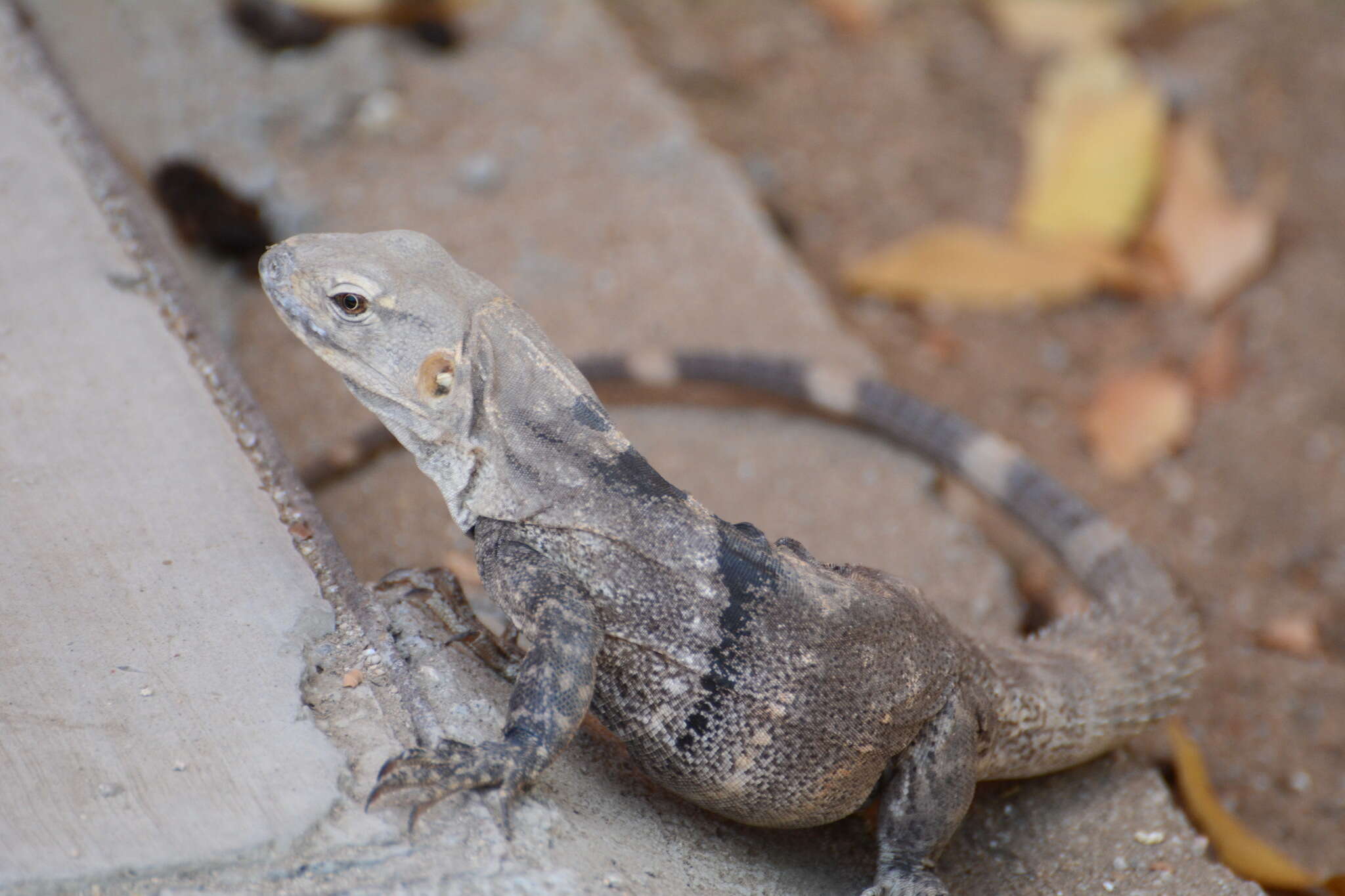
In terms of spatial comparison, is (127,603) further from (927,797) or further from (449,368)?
(927,797)

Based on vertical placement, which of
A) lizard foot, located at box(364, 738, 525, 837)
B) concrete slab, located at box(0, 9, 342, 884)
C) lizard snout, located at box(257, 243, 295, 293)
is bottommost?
concrete slab, located at box(0, 9, 342, 884)

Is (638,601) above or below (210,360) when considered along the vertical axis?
above

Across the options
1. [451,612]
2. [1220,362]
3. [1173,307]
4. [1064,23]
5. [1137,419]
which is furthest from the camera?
[1064,23]

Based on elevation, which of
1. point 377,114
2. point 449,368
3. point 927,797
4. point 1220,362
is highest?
point 1220,362

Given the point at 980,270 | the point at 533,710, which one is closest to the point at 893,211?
the point at 980,270

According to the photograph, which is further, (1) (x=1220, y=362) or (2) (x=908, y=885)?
(1) (x=1220, y=362)

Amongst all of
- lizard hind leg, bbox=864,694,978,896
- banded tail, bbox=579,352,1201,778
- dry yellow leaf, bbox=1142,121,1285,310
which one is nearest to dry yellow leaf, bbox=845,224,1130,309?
dry yellow leaf, bbox=1142,121,1285,310

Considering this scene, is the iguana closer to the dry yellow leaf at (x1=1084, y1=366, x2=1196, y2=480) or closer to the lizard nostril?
the lizard nostril

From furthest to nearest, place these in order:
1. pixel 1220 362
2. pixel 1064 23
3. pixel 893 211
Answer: pixel 1064 23 < pixel 893 211 < pixel 1220 362
